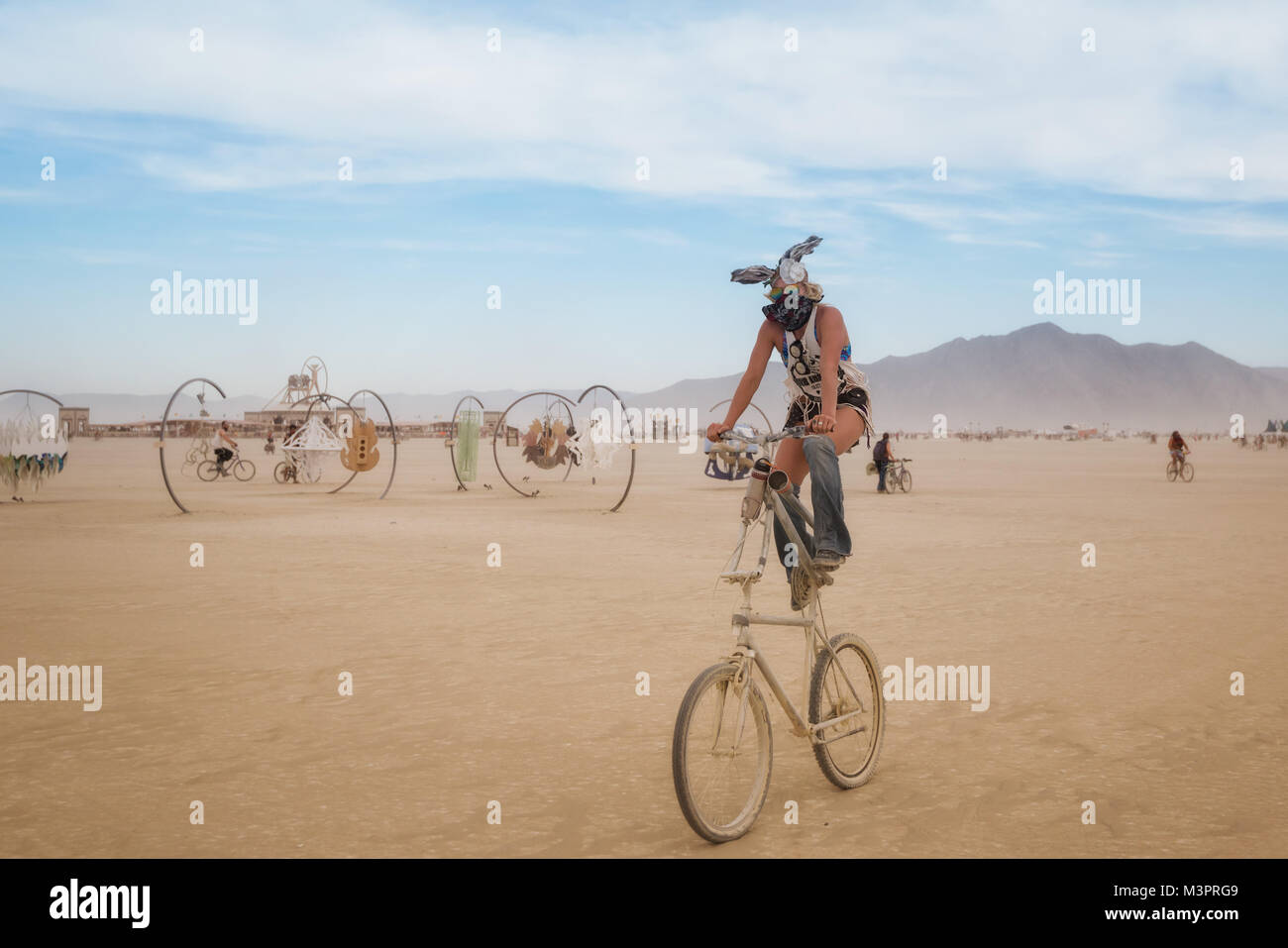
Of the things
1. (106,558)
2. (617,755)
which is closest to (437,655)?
(617,755)

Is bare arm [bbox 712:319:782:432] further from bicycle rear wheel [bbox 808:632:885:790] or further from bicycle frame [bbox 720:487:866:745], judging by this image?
bicycle rear wheel [bbox 808:632:885:790]

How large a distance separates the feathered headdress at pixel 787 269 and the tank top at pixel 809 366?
0.19m

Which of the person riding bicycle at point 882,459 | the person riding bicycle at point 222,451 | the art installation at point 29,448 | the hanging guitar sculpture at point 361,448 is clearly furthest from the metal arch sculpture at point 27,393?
the person riding bicycle at point 882,459

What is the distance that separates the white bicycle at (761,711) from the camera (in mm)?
4324

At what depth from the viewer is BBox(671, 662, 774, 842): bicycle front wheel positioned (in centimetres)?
421

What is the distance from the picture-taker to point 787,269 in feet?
17.7

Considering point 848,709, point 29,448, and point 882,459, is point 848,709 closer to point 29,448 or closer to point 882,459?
point 29,448

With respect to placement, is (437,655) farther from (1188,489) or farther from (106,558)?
(1188,489)

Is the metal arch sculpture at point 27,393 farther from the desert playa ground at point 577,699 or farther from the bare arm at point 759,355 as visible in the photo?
the bare arm at point 759,355

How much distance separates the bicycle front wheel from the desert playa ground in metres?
0.13

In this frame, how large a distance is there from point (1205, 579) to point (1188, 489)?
66.3ft

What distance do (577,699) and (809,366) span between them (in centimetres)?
266

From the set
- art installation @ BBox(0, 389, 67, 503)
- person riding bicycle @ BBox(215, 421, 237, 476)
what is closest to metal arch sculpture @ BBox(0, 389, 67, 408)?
art installation @ BBox(0, 389, 67, 503)
